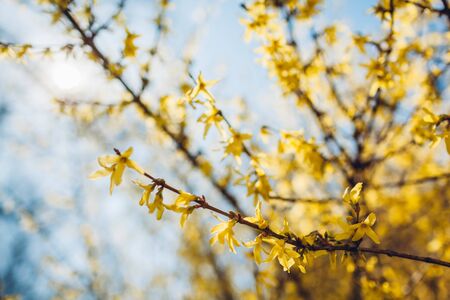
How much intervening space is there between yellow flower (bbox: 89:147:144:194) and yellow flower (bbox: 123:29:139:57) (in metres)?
1.31

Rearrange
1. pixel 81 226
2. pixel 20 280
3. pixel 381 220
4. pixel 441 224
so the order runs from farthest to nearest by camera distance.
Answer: pixel 20 280, pixel 81 226, pixel 381 220, pixel 441 224

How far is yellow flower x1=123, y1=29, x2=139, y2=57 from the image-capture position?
2.34 m

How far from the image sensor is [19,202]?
770 centimetres

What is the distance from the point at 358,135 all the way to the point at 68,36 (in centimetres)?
274

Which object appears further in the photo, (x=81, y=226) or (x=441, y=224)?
(x=81, y=226)

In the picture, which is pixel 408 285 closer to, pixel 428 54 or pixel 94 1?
pixel 428 54

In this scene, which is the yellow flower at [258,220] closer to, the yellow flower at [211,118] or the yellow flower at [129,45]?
the yellow flower at [211,118]

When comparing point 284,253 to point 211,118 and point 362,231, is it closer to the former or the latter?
point 362,231

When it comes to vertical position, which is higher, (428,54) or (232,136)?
(428,54)

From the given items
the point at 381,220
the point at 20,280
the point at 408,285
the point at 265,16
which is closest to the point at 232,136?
the point at 265,16

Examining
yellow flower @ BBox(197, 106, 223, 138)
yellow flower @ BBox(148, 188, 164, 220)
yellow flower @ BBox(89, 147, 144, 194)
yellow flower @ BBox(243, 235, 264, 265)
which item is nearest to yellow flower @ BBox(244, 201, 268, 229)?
yellow flower @ BBox(243, 235, 264, 265)

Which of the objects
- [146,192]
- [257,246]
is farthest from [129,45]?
[257,246]

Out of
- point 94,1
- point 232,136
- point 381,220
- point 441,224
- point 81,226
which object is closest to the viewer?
point 232,136

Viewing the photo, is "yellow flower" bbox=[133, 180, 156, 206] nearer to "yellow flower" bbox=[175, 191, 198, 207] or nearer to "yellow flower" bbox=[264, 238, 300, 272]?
"yellow flower" bbox=[175, 191, 198, 207]
